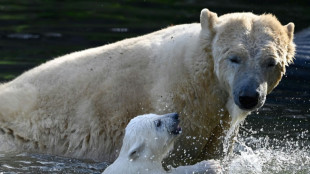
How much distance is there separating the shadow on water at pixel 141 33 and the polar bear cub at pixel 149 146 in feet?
2.59

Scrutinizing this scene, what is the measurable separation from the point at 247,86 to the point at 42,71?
237cm

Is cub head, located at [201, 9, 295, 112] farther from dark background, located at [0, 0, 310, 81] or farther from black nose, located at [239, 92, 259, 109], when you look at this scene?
dark background, located at [0, 0, 310, 81]

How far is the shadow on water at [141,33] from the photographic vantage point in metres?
6.77

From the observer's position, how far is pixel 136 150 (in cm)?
568

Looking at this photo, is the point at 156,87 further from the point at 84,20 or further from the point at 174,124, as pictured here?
the point at 84,20

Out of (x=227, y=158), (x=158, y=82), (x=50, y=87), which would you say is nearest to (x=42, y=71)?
(x=50, y=87)

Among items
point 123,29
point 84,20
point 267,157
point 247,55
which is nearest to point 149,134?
point 247,55

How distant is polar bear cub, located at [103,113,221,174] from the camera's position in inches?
224

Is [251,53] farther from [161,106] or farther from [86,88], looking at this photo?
[86,88]

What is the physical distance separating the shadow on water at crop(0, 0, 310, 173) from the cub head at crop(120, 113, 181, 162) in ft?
3.00

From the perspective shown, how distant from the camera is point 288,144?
757cm

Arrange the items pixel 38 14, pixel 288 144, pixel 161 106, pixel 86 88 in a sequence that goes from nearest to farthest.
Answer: pixel 161 106 → pixel 86 88 → pixel 288 144 → pixel 38 14

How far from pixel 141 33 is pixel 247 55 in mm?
7533

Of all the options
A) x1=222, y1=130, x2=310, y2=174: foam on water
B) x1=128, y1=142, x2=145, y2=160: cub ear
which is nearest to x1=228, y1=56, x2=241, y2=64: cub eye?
x1=128, y1=142, x2=145, y2=160: cub ear
